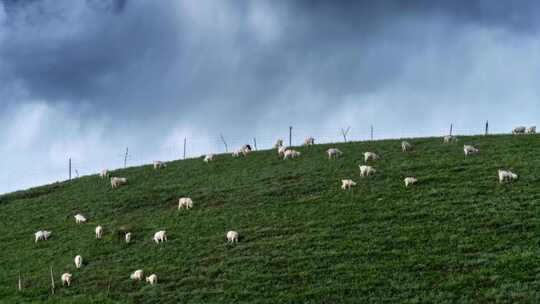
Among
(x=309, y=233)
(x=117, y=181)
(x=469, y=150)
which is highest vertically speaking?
(x=469, y=150)

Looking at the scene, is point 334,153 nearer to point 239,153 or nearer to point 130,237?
point 239,153

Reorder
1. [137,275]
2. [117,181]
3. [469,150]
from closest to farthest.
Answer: [137,275], [469,150], [117,181]

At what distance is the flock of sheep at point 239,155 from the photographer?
3589cm

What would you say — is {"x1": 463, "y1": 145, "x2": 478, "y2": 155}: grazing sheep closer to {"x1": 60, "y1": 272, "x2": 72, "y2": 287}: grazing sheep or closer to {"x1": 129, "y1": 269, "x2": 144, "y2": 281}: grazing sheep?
{"x1": 129, "y1": 269, "x2": 144, "y2": 281}: grazing sheep

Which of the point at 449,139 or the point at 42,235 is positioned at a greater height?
the point at 449,139

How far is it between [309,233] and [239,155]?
22.4m

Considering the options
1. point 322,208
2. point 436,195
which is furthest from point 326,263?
point 436,195

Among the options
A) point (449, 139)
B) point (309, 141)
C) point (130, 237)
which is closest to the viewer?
point (130, 237)

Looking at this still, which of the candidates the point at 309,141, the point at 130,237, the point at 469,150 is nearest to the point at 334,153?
the point at 309,141

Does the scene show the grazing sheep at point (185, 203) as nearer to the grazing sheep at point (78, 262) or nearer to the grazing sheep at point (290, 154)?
the grazing sheep at point (78, 262)

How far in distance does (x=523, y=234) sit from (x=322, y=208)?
11.3 metres

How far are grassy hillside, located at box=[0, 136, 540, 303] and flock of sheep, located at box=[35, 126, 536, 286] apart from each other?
0.52 m

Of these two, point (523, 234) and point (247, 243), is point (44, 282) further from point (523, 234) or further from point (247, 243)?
point (523, 234)

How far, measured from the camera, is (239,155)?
57.1 m
